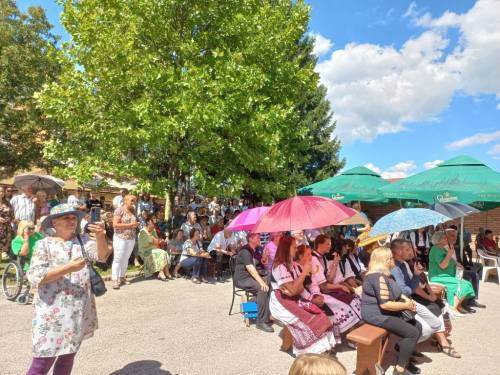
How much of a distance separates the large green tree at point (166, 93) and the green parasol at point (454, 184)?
149 inches

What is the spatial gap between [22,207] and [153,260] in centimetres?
319

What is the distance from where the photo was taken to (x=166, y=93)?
10258 mm

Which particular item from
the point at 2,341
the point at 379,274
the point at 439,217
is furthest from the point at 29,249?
the point at 439,217

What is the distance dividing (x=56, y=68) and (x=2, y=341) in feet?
57.5

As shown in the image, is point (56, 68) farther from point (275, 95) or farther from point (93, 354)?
point (93, 354)

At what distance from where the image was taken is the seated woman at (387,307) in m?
4.02

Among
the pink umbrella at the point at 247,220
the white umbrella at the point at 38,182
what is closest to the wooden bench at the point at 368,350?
the pink umbrella at the point at 247,220

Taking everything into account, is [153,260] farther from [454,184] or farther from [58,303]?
[454,184]

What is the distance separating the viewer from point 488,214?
49.6 ft

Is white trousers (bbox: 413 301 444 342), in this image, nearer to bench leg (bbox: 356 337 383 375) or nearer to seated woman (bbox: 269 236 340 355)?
bench leg (bbox: 356 337 383 375)

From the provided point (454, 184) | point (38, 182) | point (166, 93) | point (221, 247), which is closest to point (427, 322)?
point (454, 184)

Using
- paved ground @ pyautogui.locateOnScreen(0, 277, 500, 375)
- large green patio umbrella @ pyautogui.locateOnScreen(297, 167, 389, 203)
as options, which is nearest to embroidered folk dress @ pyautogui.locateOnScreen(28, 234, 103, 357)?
paved ground @ pyautogui.locateOnScreen(0, 277, 500, 375)

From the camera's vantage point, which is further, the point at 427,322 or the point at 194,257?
the point at 194,257

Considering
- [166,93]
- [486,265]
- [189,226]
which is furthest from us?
Answer: [486,265]
